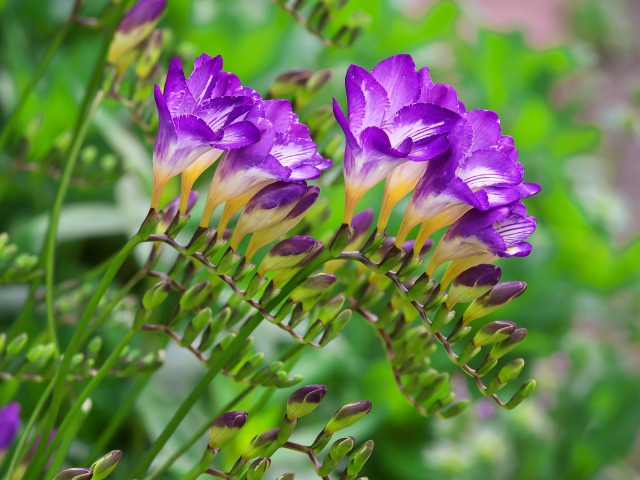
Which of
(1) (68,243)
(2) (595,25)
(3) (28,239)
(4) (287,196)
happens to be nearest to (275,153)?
(4) (287,196)

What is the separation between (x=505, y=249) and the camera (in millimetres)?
268

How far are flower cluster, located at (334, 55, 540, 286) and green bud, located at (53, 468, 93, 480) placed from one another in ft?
0.35

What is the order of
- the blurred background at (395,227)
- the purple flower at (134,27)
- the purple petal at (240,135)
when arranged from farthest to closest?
the blurred background at (395,227) < the purple flower at (134,27) < the purple petal at (240,135)

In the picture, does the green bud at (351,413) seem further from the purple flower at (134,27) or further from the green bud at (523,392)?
the purple flower at (134,27)

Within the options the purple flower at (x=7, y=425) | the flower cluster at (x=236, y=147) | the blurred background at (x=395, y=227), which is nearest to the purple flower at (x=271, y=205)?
the flower cluster at (x=236, y=147)

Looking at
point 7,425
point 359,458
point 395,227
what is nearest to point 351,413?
point 359,458

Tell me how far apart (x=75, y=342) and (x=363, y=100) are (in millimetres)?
113

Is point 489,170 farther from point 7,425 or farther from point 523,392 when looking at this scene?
point 7,425

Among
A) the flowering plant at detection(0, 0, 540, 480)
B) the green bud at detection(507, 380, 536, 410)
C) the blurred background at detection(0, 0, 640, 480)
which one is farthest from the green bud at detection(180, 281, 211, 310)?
the blurred background at detection(0, 0, 640, 480)

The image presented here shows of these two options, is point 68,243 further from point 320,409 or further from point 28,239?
point 320,409

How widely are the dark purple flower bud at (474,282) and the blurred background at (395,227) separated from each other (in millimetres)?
347

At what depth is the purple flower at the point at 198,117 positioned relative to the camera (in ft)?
0.83

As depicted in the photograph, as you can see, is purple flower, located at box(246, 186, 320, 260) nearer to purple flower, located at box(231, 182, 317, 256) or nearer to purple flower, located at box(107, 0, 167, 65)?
purple flower, located at box(231, 182, 317, 256)

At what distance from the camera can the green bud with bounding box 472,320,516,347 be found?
0.95 ft
